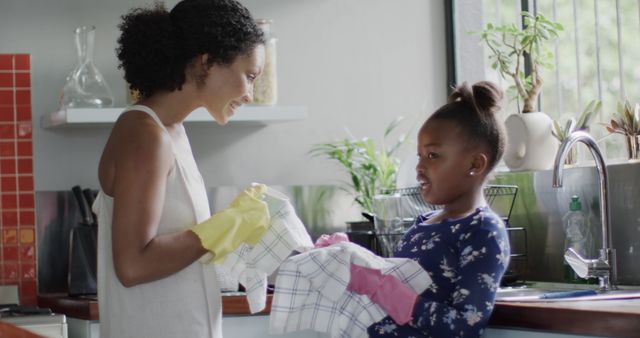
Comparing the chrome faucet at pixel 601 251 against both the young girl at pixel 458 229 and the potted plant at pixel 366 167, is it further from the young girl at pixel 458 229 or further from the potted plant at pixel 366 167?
the potted plant at pixel 366 167

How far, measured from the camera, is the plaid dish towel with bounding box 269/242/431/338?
6.14 feet

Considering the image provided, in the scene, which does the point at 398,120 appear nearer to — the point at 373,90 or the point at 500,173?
the point at 373,90

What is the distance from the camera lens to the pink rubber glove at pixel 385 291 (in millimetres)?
1858

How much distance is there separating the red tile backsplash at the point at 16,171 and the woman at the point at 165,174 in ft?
4.53

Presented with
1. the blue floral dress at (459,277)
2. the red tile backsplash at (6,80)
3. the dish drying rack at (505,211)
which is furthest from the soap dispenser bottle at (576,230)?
the red tile backsplash at (6,80)

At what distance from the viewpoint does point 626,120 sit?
250 cm

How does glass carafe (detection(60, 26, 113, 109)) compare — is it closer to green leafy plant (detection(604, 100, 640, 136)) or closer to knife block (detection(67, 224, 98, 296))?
knife block (detection(67, 224, 98, 296))

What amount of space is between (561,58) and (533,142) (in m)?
0.87

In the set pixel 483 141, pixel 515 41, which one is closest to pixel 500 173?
pixel 515 41

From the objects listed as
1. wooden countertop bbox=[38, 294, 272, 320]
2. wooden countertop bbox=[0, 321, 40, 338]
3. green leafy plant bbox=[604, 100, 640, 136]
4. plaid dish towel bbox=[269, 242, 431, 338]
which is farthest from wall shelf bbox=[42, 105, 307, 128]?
wooden countertop bbox=[0, 321, 40, 338]

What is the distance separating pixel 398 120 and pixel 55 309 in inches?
51.6

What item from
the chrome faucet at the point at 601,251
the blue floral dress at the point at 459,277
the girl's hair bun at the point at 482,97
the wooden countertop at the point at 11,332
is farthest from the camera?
the chrome faucet at the point at 601,251

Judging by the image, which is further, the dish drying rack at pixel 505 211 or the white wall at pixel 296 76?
the white wall at pixel 296 76

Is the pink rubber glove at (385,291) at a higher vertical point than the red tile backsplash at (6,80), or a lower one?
lower
